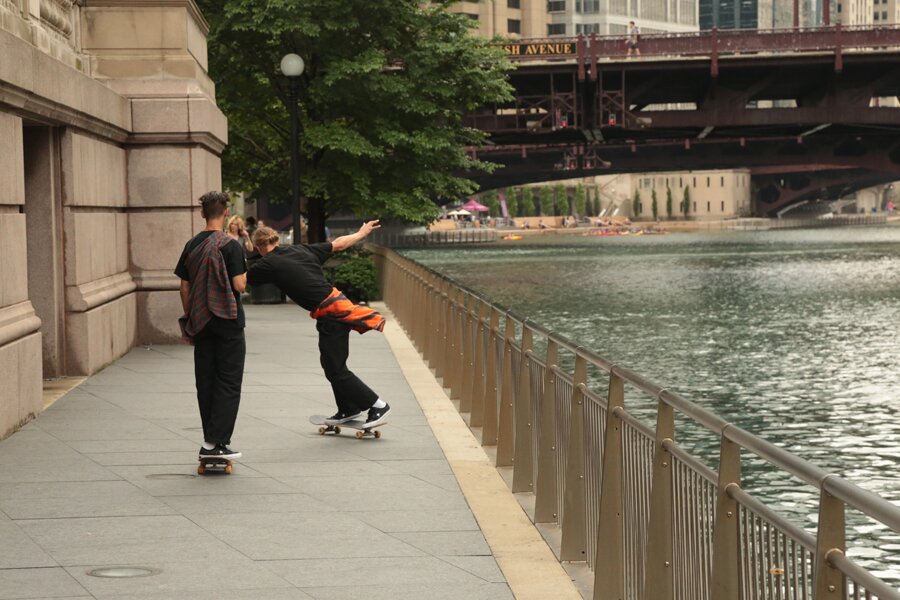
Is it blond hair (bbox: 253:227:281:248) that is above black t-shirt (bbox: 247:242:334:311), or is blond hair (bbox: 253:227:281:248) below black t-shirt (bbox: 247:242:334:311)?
above

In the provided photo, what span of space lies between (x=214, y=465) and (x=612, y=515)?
161 inches

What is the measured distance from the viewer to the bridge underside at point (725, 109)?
63469mm

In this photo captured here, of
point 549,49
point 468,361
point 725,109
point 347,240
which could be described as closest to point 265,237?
point 347,240

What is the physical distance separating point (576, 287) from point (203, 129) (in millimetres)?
30272

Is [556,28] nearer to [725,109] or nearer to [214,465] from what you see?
[725,109]

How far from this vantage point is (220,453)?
10.4 meters

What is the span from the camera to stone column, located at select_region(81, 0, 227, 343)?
1942cm

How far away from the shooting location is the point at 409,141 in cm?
3459

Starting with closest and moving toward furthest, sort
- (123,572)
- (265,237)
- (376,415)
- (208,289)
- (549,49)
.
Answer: (123,572), (208,289), (265,237), (376,415), (549,49)

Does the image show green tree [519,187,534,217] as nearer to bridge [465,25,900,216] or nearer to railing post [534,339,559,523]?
bridge [465,25,900,216]

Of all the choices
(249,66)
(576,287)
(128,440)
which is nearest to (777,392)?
(128,440)

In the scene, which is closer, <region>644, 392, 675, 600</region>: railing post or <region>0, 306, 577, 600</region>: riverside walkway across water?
<region>644, 392, 675, 600</region>: railing post

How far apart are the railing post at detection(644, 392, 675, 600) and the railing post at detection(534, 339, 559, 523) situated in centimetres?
284

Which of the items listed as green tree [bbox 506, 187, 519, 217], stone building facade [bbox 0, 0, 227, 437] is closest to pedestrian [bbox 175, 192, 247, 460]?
stone building facade [bbox 0, 0, 227, 437]
